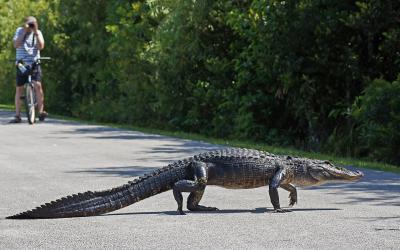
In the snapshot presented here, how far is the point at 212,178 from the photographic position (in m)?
10.2

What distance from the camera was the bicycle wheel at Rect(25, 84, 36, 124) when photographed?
22.4m

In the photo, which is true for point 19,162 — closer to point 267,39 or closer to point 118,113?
point 267,39

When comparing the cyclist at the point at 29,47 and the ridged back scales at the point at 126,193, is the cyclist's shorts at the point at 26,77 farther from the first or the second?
the ridged back scales at the point at 126,193

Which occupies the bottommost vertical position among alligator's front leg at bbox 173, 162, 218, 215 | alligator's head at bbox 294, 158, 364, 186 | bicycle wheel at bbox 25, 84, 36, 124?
alligator's front leg at bbox 173, 162, 218, 215

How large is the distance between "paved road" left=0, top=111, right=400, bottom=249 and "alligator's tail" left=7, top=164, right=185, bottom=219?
4.1 inches

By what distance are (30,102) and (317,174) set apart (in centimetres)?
1278

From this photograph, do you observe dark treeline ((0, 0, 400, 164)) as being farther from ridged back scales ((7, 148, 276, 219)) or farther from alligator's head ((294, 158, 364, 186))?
ridged back scales ((7, 148, 276, 219))

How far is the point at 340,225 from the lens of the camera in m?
9.34

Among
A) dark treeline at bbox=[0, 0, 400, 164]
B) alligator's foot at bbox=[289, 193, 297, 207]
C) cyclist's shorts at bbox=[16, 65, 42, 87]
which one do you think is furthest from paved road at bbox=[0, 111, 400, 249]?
cyclist's shorts at bbox=[16, 65, 42, 87]

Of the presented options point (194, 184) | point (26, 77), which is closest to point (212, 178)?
point (194, 184)

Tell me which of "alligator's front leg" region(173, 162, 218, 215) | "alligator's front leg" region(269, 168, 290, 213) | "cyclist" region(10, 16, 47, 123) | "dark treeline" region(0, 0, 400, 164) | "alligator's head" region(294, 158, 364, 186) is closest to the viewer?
"alligator's front leg" region(173, 162, 218, 215)

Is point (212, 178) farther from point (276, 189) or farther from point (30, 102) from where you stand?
point (30, 102)

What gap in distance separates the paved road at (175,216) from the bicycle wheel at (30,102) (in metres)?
6.01

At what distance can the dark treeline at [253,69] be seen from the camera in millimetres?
19203
